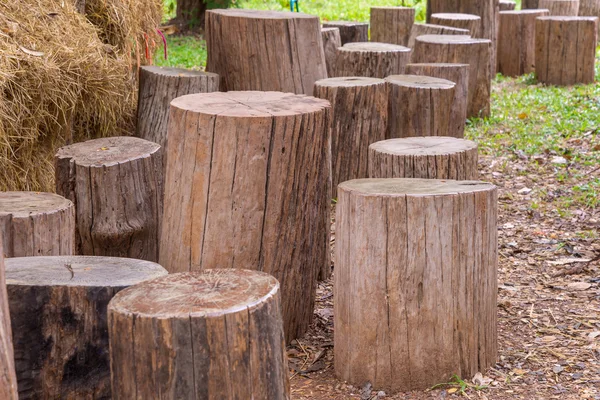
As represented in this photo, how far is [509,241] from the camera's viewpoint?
4789mm

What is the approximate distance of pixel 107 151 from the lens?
13.5ft

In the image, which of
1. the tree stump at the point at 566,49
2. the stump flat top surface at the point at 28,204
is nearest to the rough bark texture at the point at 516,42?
the tree stump at the point at 566,49

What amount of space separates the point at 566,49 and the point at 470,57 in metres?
2.16

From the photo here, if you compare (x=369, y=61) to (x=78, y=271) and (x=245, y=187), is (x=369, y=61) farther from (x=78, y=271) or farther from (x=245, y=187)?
(x=78, y=271)

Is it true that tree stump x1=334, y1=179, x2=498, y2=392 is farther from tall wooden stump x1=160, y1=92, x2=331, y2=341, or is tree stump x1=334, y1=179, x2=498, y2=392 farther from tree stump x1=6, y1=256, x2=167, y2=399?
tree stump x1=6, y1=256, x2=167, y2=399

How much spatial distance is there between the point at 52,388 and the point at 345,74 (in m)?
4.00

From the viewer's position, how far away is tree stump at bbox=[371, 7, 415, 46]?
9.68 metres

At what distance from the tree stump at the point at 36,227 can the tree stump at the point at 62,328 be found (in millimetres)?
427

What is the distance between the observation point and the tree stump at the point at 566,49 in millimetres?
8766

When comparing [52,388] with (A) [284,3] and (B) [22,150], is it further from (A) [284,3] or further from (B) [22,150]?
(A) [284,3]

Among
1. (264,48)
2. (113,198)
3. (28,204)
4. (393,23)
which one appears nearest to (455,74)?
(264,48)

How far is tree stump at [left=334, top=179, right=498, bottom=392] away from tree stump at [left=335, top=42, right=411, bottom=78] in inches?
121

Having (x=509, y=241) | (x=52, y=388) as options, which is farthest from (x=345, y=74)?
(x=52, y=388)

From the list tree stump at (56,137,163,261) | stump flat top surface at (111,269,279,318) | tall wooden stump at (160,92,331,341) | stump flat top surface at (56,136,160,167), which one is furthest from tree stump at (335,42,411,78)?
stump flat top surface at (111,269,279,318)
